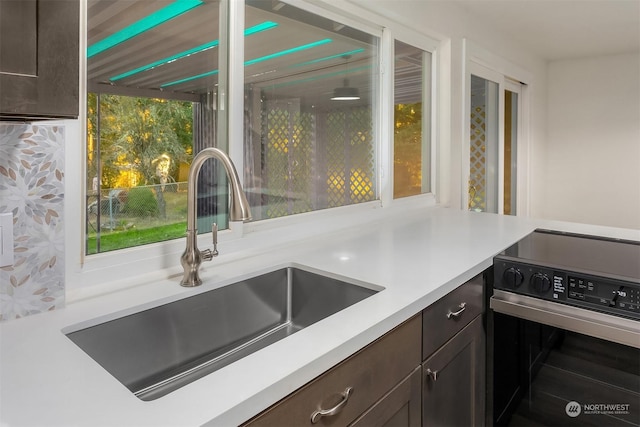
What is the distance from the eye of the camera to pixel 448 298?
1.17 m

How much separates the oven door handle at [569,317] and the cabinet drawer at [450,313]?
0.08 meters

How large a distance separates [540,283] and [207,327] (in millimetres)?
1050

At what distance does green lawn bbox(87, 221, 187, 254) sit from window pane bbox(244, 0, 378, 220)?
368 mm

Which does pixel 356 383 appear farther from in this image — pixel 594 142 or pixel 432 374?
pixel 594 142

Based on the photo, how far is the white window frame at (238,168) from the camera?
3.37 feet

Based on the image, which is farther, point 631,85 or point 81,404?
point 631,85

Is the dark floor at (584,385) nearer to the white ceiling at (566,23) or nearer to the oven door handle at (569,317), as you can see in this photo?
the oven door handle at (569,317)

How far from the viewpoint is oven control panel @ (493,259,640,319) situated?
1.16 metres

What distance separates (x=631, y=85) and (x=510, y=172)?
178 cm

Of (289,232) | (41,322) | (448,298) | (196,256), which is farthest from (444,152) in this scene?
(41,322)

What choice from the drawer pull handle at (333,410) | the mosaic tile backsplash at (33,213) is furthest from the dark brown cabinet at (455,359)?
A: the mosaic tile backsplash at (33,213)

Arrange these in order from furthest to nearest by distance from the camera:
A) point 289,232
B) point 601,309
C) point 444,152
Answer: point 444,152 → point 289,232 → point 601,309

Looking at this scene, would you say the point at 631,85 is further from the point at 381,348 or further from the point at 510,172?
the point at 381,348

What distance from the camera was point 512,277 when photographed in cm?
136
